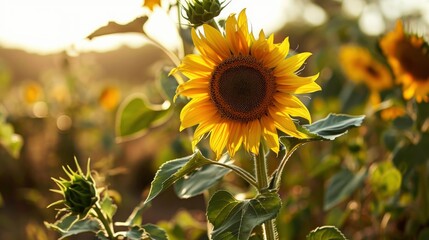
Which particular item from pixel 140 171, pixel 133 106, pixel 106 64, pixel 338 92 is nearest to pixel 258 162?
pixel 133 106

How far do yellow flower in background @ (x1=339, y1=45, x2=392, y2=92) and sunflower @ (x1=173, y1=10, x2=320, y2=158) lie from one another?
63.1 inches

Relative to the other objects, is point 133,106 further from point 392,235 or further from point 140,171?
point 140,171

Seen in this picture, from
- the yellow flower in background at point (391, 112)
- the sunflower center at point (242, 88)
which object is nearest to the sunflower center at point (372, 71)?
the yellow flower in background at point (391, 112)

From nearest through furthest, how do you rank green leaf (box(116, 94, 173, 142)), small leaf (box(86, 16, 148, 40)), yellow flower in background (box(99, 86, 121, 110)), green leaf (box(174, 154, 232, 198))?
1. green leaf (box(174, 154, 232, 198))
2. small leaf (box(86, 16, 148, 40))
3. green leaf (box(116, 94, 173, 142))
4. yellow flower in background (box(99, 86, 121, 110))

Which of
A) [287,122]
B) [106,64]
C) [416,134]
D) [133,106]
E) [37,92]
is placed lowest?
[106,64]

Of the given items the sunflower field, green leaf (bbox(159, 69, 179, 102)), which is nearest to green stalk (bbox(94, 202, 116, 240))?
the sunflower field

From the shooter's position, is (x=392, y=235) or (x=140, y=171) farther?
(x=140, y=171)

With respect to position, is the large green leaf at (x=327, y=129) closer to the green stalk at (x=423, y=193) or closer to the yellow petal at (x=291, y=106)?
the yellow petal at (x=291, y=106)

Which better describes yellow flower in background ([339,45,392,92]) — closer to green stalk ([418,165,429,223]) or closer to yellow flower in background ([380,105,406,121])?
yellow flower in background ([380,105,406,121])

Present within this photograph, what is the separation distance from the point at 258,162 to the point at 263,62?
16 cm

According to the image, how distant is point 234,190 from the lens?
7.04 feet

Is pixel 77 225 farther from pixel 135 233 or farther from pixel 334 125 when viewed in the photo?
pixel 334 125

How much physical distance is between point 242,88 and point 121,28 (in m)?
0.40

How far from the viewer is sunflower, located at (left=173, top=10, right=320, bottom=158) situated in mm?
1093
